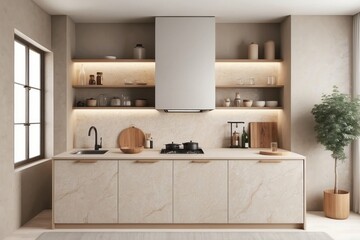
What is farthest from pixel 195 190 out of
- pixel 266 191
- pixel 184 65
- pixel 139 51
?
pixel 139 51

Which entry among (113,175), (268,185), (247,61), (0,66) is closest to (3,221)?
(113,175)

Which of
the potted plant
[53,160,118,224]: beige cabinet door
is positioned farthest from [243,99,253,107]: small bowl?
[53,160,118,224]: beige cabinet door

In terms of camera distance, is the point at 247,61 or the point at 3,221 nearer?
the point at 3,221

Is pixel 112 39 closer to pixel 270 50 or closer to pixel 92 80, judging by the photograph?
pixel 92 80

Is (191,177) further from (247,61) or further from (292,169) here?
(247,61)

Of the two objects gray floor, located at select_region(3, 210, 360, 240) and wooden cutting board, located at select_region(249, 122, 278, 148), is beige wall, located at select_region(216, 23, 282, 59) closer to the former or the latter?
wooden cutting board, located at select_region(249, 122, 278, 148)

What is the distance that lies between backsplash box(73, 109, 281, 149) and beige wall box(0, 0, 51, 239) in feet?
3.11

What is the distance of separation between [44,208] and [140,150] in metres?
1.61

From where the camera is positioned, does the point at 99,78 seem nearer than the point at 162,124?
Yes

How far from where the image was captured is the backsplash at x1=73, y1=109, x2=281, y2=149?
5191 millimetres

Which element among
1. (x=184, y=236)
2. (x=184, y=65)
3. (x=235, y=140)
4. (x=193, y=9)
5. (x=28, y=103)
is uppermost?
(x=193, y=9)

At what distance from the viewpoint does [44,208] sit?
489 centimetres

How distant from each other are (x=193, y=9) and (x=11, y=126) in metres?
2.51

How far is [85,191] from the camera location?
415 cm
